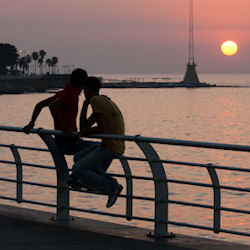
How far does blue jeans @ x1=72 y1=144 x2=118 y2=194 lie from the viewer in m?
9.34

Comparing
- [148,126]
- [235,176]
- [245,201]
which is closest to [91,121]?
[245,201]

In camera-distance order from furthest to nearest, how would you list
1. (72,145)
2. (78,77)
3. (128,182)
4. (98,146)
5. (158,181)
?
(72,145)
(78,77)
(128,182)
(98,146)
(158,181)

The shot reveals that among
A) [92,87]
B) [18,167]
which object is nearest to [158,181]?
[92,87]

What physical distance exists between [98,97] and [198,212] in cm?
1949

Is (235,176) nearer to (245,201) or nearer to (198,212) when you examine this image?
(245,201)

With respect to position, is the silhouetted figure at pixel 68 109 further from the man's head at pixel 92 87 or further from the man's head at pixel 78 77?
the man's head at pixel 92 87

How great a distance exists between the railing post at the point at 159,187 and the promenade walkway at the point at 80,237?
0.19 metres

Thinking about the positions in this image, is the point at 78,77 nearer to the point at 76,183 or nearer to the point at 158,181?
the point at 76,183

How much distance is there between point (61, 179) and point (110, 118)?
1.43 metres

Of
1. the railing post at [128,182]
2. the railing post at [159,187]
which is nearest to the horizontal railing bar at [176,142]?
the railing post at [159,187]

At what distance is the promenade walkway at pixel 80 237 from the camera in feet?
28.3

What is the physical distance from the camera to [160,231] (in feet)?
A: 30.5

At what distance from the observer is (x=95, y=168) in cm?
948

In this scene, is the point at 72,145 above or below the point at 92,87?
below
